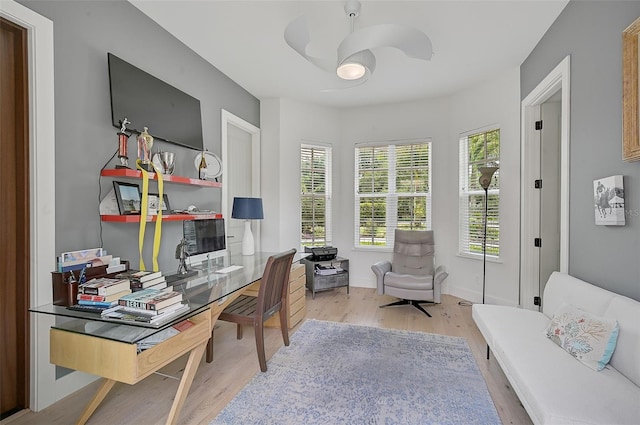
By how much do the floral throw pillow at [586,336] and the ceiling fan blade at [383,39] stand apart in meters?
2.08

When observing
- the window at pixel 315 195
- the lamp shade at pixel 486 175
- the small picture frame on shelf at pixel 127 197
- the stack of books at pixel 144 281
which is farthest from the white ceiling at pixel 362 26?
the stack of books at pixel 144 281

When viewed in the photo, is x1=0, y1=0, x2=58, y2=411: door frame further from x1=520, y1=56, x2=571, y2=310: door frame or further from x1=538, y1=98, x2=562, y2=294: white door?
x1=538, y1=98, x2=562, y2=294: white door

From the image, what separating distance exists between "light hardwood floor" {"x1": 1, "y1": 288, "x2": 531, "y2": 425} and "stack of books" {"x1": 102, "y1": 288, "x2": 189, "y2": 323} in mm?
478

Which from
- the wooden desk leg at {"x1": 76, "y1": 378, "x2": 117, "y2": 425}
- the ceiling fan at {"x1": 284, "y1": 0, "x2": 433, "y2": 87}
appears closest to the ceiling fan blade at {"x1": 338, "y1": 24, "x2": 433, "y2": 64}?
the ceiling fan at {"x1": 284, "y1": 0, "x2": 433, "y2": 87}

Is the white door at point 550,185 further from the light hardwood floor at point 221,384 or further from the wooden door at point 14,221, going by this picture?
the wooden door at point 14,221

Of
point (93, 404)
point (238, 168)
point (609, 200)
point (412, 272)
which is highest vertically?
point (238, 168)

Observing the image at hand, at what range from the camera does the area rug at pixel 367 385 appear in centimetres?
174

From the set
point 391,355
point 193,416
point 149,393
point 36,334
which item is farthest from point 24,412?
point 391,355

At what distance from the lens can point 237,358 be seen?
243cm

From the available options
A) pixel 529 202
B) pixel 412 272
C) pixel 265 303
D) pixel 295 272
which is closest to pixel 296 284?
pixel 295 272

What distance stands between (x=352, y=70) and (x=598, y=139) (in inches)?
69.9

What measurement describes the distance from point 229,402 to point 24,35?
2.52 metres

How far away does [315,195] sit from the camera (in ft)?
15.2

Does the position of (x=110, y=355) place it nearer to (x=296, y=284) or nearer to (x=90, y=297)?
(x=90, y=297)
